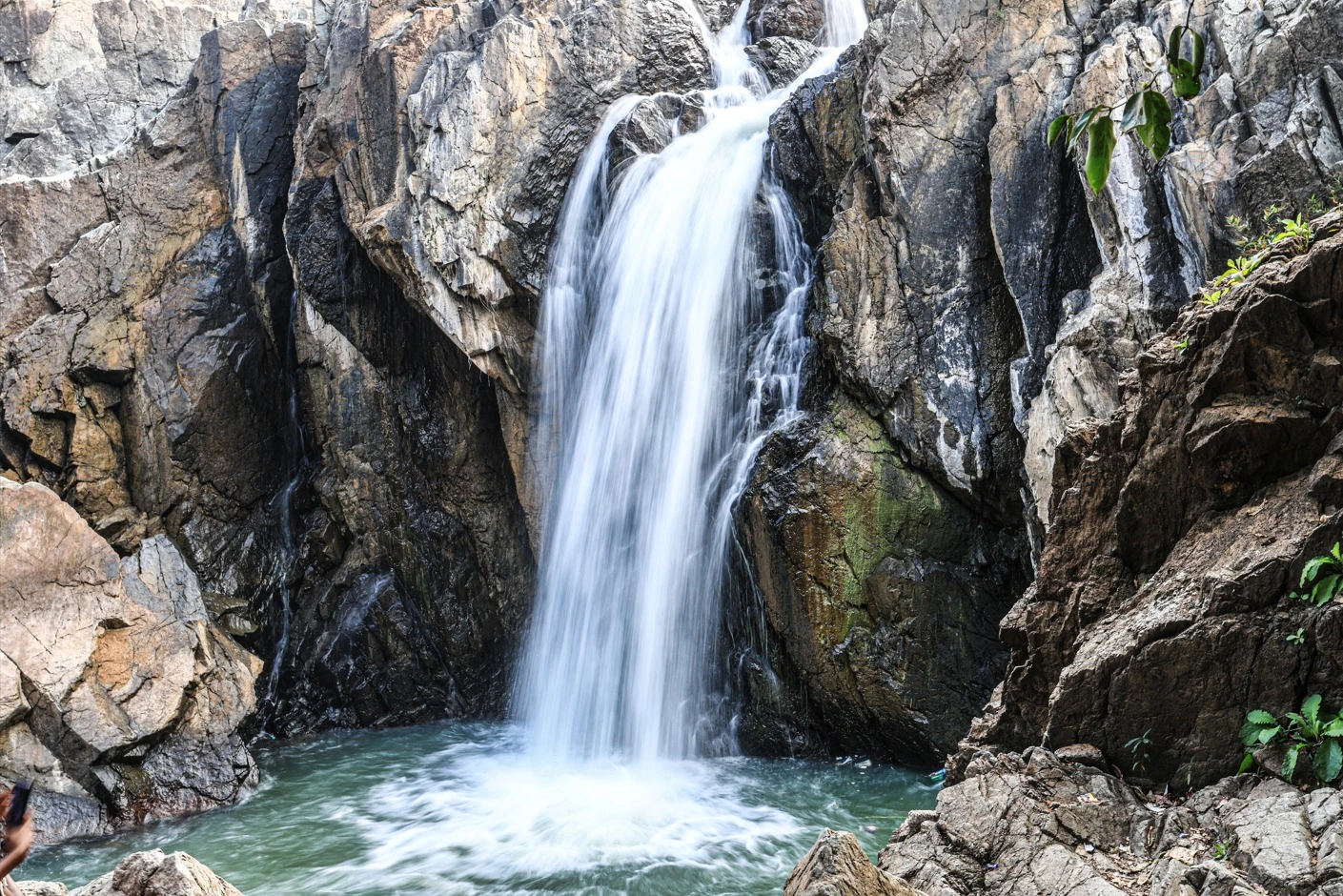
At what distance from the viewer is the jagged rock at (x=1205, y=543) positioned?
15.7 feet

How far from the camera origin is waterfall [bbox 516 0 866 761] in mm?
11109

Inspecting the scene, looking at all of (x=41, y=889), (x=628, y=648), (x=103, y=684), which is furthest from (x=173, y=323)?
(x=41, y=889)

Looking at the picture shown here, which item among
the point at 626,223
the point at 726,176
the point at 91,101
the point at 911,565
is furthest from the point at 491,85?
the point at 91,101

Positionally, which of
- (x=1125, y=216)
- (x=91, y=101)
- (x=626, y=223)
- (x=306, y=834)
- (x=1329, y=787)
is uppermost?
(x=91, y=101)

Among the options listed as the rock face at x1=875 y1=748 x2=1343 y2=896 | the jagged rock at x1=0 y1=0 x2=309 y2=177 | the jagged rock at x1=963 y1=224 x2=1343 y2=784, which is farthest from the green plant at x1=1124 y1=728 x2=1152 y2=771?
the jagged rock at x1=0 y1=0 x2=309 y2=177

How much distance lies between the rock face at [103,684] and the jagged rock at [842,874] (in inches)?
319

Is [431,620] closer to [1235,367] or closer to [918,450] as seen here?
[918,450]

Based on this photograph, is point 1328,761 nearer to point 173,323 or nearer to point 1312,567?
point 1312,567

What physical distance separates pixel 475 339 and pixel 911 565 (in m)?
6.77

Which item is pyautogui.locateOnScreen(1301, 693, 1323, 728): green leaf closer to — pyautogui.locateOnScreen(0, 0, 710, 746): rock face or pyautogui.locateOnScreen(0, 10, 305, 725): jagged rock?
pyautogui.locateOnScreen(0, 0, 710, 746): rock face

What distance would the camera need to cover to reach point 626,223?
42.4 feet

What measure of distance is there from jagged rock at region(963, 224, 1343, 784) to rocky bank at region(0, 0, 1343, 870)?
21mm

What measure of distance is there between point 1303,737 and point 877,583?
5452 millimetres

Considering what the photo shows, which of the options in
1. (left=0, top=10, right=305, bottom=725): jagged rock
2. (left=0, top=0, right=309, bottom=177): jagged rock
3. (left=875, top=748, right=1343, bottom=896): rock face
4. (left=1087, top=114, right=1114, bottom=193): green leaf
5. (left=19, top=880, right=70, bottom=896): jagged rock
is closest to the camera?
(left=1087, top=114, right=1114, bottom=193): green leaf
